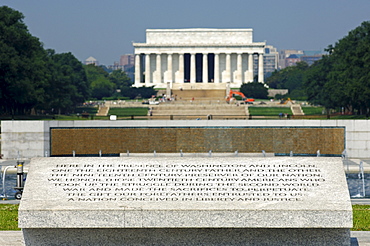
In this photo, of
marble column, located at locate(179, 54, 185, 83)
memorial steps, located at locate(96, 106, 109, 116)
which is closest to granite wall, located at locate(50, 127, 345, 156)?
memorial steps, located at locate(96, 106, 109, 116)

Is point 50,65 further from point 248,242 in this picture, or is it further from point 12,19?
point 248,242

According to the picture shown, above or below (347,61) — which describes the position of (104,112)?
below

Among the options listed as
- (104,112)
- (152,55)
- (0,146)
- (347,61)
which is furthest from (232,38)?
(0,146)

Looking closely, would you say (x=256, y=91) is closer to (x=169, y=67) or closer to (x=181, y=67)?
(x=181, y=67)

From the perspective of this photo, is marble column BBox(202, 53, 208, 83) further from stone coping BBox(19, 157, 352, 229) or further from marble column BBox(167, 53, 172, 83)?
stone coping BBox(19, 157, 352, 229)

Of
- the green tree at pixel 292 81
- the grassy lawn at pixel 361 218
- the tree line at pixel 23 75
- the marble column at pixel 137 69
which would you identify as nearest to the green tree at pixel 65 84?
the tree line at pixel 23 75

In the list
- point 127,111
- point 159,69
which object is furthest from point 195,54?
point 127,111

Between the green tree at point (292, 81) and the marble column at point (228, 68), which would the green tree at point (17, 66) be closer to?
the green tree at point (292, 81)
